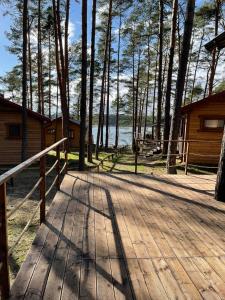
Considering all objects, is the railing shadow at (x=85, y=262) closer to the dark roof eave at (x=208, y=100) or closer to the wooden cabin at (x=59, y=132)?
the dark roof eave at (x=208, y=100)

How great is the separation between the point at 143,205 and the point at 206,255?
1.75m

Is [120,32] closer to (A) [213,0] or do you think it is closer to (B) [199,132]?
(A) [213,0]

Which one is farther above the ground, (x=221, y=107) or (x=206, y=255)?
(x=221, y=107)

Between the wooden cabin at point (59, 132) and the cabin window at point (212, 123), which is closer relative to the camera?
the cabin window at point (212, 123)

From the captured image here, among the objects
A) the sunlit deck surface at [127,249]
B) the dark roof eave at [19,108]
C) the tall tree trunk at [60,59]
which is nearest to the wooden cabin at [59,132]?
the tall tree trunk at [60,59]

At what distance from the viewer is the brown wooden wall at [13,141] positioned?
16.6 meters

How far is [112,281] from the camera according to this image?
2.49 m

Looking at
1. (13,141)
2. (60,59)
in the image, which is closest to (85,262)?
(13,141)

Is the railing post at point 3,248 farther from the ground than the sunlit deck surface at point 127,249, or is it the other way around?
the railing post at point 3,248

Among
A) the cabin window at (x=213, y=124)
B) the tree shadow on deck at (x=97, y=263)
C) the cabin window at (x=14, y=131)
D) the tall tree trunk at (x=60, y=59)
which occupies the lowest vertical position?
the tree shadow on deck at (x=97, y=263)

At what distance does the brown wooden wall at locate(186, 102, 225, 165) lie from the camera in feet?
47.9

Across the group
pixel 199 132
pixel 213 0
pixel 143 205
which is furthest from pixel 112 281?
pixel 213 0

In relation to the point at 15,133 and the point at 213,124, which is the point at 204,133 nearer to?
the point at 213,124

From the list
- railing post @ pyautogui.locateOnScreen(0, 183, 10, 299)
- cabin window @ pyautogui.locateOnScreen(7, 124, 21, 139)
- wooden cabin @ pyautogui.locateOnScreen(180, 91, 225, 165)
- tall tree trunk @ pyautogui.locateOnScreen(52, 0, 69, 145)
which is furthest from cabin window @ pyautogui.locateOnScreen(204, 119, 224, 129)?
railing post @ pyautogui.locateOnScreen(0, 183, 10, 299)
